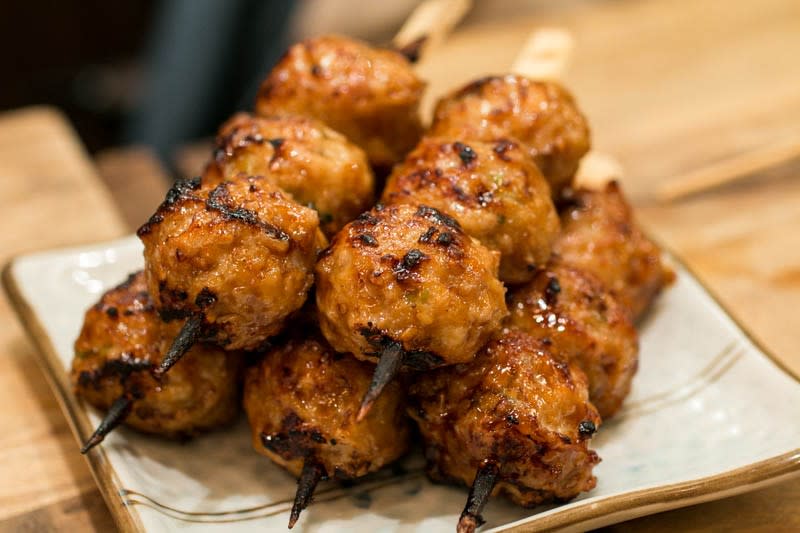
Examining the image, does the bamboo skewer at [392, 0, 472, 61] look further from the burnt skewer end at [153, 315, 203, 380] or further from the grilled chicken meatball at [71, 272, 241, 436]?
the burnt skewer end at [153, 315, 203, 380]

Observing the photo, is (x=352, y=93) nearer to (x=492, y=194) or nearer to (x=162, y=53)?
(x=492, y=194)

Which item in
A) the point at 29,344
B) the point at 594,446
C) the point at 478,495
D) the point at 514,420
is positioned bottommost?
the point at 29,344

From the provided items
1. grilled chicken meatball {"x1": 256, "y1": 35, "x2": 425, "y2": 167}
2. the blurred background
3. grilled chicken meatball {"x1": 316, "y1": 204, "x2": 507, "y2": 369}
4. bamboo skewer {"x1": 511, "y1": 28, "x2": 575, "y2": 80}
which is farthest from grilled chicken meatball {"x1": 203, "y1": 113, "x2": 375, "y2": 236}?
the blurred background

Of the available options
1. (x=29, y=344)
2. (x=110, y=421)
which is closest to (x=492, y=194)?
(x=110, y=421)

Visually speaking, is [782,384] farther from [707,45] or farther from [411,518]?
[707,45]

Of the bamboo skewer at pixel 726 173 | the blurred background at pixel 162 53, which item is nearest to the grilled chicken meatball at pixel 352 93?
the bamboo skewer at pixel 726 173

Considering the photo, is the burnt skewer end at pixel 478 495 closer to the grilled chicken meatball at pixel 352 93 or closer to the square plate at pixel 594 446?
the square plate at pixel 594 446
